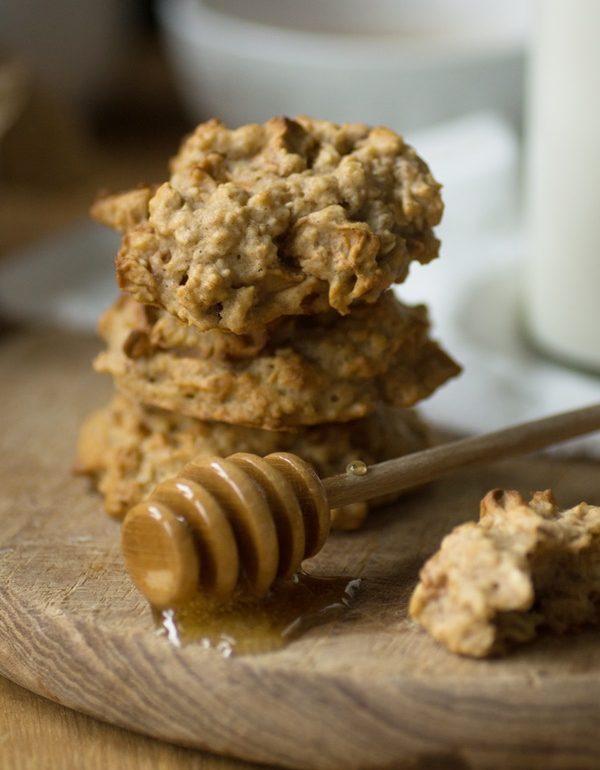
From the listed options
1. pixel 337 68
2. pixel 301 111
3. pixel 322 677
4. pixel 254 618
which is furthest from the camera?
pixel 301 111

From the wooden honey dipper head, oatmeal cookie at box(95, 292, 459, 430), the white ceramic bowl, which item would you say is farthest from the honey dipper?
the white ceramic bowl

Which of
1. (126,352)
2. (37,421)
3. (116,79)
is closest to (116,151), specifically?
(116,79)

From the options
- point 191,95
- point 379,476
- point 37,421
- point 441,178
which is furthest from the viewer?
point 191,95

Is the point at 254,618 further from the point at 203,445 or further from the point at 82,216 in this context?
the point at 82,216

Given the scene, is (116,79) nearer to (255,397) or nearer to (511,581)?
(255,397)

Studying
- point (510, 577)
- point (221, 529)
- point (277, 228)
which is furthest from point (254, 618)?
point (277, 228)

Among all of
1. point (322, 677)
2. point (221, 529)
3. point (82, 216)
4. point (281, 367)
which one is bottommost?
point (322, 677)

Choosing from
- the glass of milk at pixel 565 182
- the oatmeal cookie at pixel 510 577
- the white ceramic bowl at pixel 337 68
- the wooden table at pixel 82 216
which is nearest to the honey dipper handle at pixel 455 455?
the oatmeal cookie at pixel 510 577
